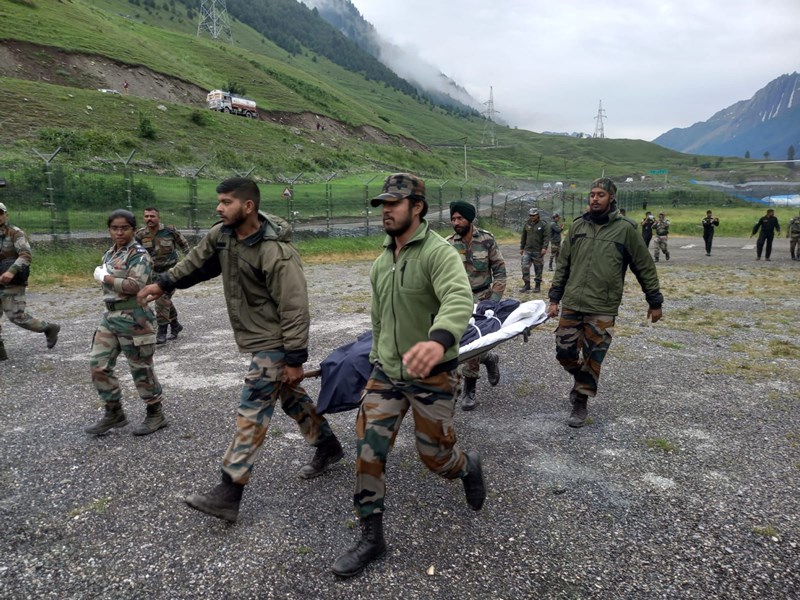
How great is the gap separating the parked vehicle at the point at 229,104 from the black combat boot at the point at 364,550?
180ft

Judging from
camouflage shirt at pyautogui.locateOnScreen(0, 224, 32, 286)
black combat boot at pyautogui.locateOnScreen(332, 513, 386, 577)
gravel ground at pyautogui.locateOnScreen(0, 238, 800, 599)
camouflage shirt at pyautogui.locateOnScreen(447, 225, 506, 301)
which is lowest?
gravel ground at pyautogui.locateOnScreen(0, 238, 800, 599)

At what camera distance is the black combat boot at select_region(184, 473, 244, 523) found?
3426 millimetres

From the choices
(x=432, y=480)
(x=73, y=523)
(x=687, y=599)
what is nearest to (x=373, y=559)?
(x=432, y=480)

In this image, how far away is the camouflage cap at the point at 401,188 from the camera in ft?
10.2

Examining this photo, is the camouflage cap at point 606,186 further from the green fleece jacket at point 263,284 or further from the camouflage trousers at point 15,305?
the camouflage trousers at point 15,305

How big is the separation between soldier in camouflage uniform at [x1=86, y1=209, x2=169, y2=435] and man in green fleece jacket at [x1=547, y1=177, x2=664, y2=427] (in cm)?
420

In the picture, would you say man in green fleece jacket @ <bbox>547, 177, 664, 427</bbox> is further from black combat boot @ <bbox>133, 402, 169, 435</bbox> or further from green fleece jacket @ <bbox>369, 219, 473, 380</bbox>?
black combat boot @ <bbox>133, 402, 169, 435</bbox>

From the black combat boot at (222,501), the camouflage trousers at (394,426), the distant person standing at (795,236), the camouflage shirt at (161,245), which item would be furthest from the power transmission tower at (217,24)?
the camouflage trousers at (394,426)

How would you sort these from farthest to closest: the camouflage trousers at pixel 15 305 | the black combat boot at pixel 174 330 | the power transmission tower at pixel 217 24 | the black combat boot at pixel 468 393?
1. the power transmission tower at pixel 217 24
2. the black combat boot at pixel 174 330
3. the camouflage trousers at pixel 15 305
4. the black combat boot at pixel 468 393

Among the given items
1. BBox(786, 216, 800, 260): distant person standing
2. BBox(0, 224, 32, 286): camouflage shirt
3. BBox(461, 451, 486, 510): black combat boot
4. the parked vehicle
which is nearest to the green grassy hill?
the parked vehicle

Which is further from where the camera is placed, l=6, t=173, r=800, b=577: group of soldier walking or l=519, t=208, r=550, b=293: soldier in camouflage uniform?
l=519, t=208, r=550, b=293: soldier in camouflage uniform

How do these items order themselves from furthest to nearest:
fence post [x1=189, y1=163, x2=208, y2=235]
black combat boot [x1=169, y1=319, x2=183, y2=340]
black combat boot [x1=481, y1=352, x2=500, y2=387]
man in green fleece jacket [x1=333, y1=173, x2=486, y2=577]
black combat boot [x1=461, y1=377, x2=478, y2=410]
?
fence post [x1=189, y1=163, x2=208, y2=235] < black combat boot [x1=169, y1=319, x2=183, y2=340] < black combat boot [x1=481, y1=352, x2=500, y2=387] < black combat boot [x1=461, y1=377, x2=478, y2=410] < man in green fleece jacket [x1=333, y1=173, x2=486, y2=577]

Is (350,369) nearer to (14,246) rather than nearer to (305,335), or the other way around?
(305,335)

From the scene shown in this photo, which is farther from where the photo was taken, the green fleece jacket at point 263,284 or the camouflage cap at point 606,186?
the camouflage cap at point 606,186
